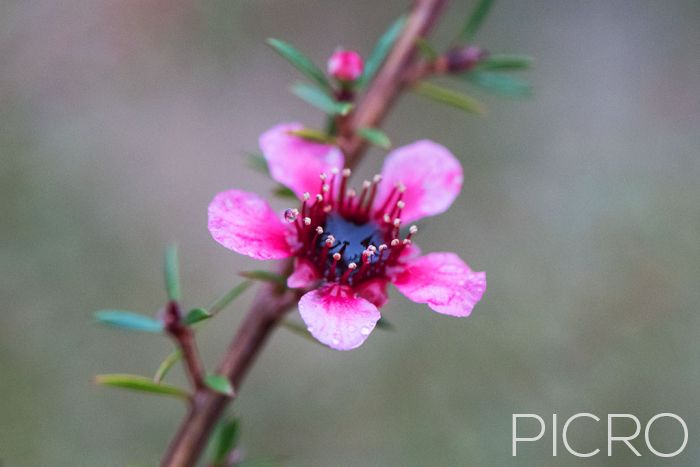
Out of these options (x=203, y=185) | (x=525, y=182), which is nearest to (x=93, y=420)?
(x=203, y=185)

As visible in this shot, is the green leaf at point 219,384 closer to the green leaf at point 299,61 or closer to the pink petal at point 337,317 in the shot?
the pink petal at point 337,317

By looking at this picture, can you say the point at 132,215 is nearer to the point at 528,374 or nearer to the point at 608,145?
the point at 528,374

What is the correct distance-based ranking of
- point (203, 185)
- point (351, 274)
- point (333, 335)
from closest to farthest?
point (333, 335) < point (351, 274) < point (203, 185)

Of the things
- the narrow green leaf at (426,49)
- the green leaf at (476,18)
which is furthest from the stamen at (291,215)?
the green leaf at (476,18)

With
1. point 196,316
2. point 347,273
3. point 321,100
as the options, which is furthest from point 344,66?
point 196,316

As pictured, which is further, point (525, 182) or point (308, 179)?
point (525, 182)

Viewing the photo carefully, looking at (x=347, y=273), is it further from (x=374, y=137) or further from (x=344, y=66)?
(x=344, y=66)
